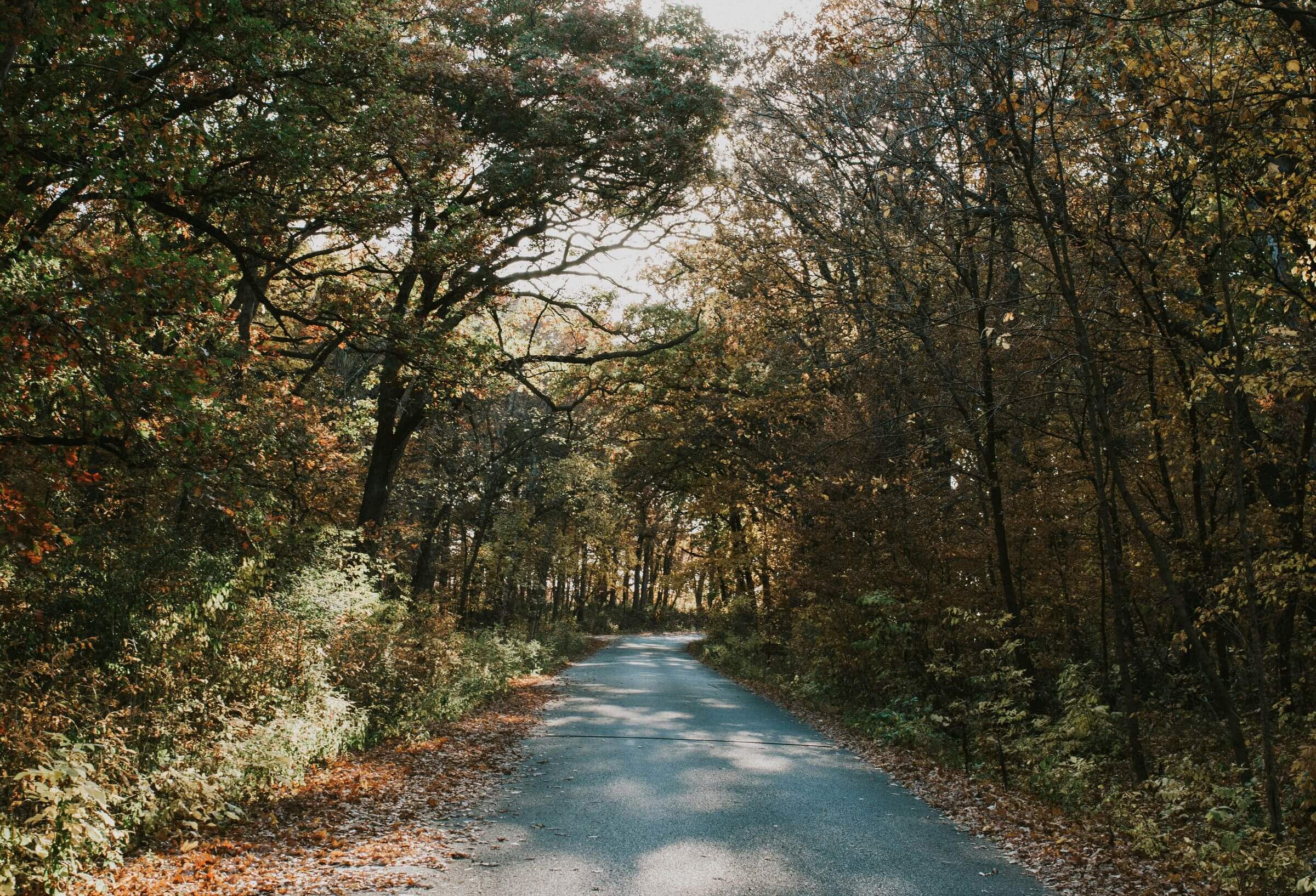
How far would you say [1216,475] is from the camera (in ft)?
34.3

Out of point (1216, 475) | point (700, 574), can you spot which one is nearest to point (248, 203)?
point (1216, 475)

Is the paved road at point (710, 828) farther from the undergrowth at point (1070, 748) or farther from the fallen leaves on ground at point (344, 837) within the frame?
the undergrowth at point (1070, 748)

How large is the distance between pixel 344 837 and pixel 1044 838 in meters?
5.83

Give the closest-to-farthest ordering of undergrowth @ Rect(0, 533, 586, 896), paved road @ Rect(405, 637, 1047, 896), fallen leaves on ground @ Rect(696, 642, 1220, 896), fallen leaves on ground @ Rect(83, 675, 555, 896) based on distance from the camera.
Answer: undergrowth @ Rect(0, 533, 586, 896)
fallen leaves on ground @ Rect(83, 675, 555, 896)
paved road @ Rect(405, 637, 1047, 896)
fallen leaves on ground @ Rect(696, 642, 1220, 896)

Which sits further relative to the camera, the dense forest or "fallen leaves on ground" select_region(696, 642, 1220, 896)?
the dense forest

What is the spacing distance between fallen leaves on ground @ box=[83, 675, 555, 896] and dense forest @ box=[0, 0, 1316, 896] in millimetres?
367

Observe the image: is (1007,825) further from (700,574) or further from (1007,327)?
(700,574)

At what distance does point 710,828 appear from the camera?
23.5 ft

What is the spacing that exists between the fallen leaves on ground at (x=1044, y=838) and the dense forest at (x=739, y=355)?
291 millimetres

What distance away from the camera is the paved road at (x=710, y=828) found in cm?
582

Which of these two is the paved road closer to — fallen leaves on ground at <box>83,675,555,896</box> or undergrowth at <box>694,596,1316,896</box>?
fallen leaves on ground at <box>83,675,555,896</box>

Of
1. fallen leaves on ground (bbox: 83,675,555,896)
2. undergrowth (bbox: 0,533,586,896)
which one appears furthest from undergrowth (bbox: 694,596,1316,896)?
undergrowth (bbox: 0,533,586,896)

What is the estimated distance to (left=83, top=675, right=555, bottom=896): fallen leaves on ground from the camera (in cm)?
557

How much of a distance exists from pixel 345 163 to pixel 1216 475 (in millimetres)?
11075
